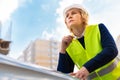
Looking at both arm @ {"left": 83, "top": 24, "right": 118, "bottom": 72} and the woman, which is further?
the woman

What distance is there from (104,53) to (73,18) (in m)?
0.37

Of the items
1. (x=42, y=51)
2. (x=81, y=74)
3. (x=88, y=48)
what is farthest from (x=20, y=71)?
(x=42, y=51)

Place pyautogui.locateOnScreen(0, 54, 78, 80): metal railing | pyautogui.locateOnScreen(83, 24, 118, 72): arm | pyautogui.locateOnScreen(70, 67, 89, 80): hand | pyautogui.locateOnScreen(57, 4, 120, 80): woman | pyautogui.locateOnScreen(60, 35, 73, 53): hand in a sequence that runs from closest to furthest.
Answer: pyautogui.locateOnScreen(0, 54, 78, 80): metal railing → pyautogui.locateOnScreen(70, 67, 89, 80): hand → pyautogui.locateOnScreen(83, 24, 118, 72): arm → pyautogui.locateOnScreen(57, 4, 120, 80): woman → pyautogui.locateOnScreen(60, 35, 73, 53): hand

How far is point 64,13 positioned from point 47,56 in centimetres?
2241

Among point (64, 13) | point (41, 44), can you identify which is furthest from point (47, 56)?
point (64, 13)

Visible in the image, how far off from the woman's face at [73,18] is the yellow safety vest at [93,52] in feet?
0.28

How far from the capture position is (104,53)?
1.87 m

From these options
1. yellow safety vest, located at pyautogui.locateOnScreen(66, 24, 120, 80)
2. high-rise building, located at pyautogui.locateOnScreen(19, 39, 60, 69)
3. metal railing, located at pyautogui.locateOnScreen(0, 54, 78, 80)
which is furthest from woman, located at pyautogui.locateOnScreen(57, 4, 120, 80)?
high-rise building, located at pyautogui.locateOnScreen(19, 39, 60, 69)

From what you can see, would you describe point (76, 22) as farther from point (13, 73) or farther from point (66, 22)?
point (13, 73)

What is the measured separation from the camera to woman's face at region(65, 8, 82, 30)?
6.95ft

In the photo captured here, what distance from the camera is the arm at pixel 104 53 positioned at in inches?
70.5

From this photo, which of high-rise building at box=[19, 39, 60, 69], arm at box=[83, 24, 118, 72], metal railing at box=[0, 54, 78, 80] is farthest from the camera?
high-rise building at box=[19, 39, 60, 69]

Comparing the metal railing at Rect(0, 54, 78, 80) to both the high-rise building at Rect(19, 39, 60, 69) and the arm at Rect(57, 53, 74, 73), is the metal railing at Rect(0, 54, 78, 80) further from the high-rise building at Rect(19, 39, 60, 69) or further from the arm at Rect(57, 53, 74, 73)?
the high-rise building at Rect(19, 39, 60, 69)

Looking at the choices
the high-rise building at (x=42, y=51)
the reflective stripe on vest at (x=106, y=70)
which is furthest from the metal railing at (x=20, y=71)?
the high-rise building at (x=42, y=51)
